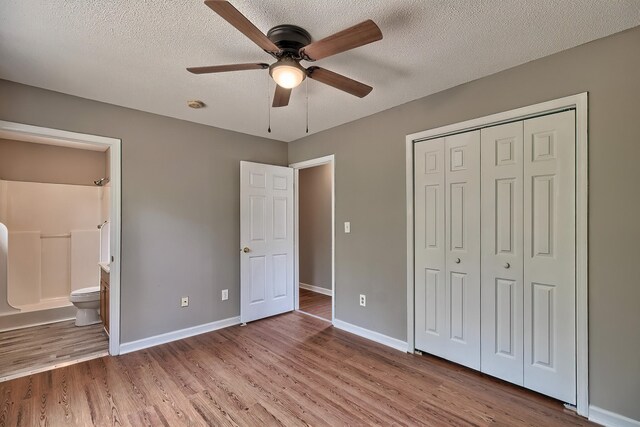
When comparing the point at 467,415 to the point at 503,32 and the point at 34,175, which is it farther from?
the point at 34,175

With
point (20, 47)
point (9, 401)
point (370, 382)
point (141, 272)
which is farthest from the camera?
point (141, 272)

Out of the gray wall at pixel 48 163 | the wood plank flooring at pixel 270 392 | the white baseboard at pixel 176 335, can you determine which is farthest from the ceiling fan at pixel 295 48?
the gray wall at pixel 48 163

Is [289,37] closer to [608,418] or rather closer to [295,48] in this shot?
[295,48]

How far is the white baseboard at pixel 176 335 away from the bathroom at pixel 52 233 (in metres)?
0.71

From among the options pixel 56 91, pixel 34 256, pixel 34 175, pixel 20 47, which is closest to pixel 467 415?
pixel 20 47

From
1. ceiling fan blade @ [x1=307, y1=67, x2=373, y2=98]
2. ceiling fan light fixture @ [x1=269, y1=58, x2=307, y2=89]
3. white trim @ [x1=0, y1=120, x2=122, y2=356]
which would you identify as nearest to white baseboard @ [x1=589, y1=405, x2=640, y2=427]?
ceiling fan blade @ [x1=307, y1=67, x2=373, y2=98]

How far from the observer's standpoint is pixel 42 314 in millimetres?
3816

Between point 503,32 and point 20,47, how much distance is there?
10.1ft

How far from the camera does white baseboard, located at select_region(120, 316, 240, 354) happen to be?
3016 millimetres

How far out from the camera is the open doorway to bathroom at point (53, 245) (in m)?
3.50

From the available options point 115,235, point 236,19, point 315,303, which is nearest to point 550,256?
point 236,19

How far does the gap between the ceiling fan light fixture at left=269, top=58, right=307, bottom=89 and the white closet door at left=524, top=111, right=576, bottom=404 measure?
1.71 m

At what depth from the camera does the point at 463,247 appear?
2.61m

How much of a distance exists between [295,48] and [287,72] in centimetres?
20
